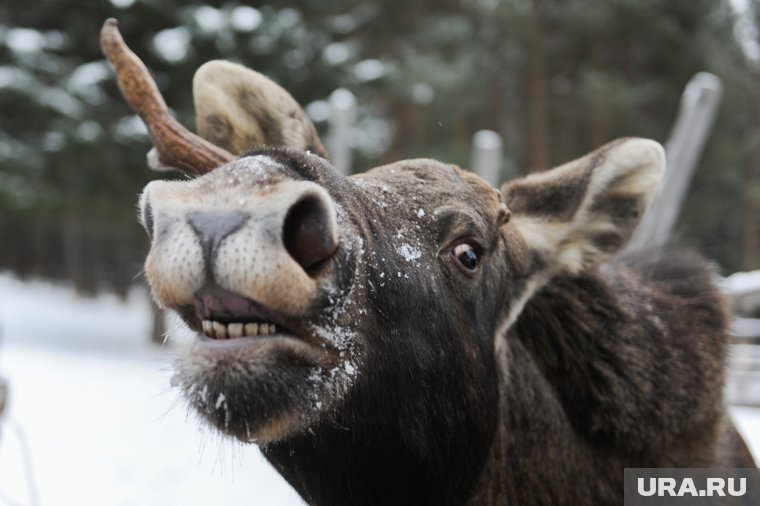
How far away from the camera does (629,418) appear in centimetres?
284

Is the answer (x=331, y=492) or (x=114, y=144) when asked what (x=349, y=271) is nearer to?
(x=331, y=492)

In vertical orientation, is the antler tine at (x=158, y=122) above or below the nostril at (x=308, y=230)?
above

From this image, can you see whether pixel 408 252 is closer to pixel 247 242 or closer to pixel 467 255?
pixel 467 255

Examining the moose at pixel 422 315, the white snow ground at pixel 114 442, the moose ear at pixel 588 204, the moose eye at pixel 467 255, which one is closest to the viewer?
the moose at pixel 422 315

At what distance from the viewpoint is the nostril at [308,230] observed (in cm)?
155

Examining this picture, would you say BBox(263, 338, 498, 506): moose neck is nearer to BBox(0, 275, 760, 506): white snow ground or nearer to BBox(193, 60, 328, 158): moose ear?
BBox(0, 275, 760, 506): white snow ground

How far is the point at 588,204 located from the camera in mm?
2949

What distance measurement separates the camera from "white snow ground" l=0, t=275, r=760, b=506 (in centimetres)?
568

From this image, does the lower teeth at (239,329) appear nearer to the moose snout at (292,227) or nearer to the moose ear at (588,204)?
the moose snout at (292,227)

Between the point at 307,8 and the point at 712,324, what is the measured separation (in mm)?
13093

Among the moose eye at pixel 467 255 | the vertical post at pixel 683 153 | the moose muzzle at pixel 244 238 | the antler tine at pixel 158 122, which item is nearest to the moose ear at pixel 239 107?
the antler tine at pixel 158 122

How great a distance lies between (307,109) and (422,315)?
12012 millimetres

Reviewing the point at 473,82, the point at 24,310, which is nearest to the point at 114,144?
the point at 473,82

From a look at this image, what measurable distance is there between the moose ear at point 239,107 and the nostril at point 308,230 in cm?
146
